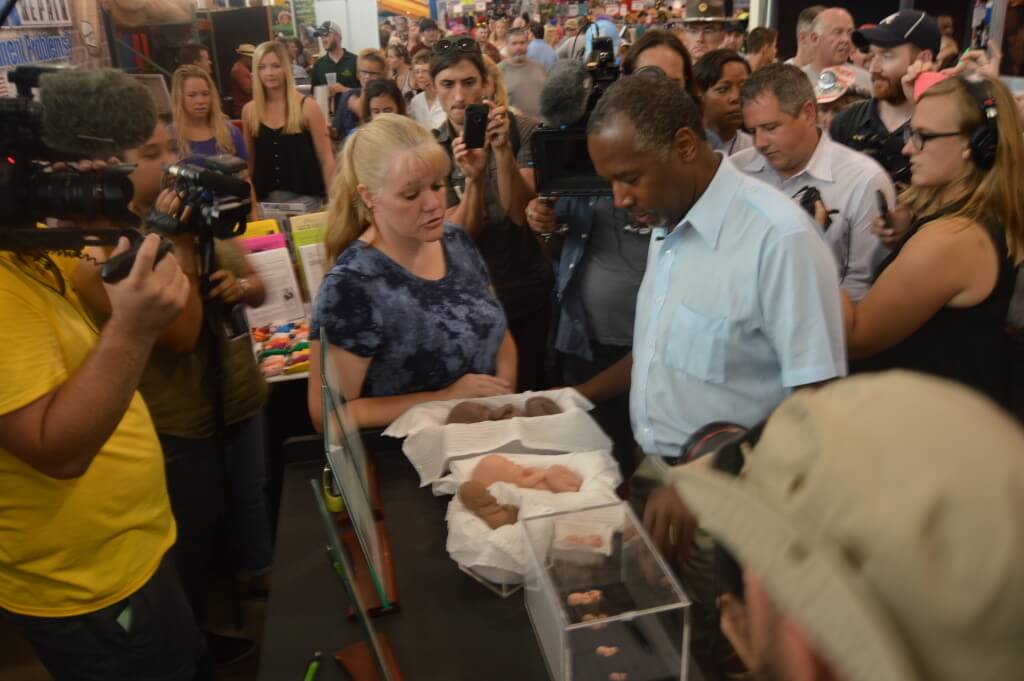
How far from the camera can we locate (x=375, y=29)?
8164 mm

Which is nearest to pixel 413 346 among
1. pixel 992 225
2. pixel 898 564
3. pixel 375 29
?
pixel 992 225

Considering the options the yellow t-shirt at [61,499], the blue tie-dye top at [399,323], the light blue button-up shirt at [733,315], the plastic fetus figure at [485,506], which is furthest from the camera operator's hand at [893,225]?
the yellow t-shirt at [61,499]

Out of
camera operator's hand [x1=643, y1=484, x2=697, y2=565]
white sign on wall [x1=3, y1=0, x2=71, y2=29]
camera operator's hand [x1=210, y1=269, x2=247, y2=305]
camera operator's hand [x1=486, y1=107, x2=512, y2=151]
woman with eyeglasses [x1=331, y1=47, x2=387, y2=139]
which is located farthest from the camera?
woman with eyeglasses [x1=331, y1=47, x2=387, y2=139]

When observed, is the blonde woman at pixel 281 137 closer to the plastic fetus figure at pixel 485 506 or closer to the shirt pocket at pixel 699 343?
Answer: the shirt pocket at pixel 699 343

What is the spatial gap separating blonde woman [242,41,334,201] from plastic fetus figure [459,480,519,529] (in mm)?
3055

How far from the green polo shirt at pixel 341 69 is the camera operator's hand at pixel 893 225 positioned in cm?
588

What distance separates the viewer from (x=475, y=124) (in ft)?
8.27

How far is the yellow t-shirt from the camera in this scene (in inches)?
46.0

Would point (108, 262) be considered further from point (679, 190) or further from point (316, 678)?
point (679, 190)

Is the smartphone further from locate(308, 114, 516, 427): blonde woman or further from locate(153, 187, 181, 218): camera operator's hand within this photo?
locate(153, 187, 181, 218): camera operator's hand

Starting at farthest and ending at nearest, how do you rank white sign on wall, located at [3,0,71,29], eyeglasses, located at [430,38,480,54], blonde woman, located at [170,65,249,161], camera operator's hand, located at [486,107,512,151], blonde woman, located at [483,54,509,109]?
blonde woman, located at [170,65,249,161] → blonde woman, located at [483,54,509,109] → eyeglasses, located at [430,38,480,54] → camera operator's hand, located at [486,107,512,151] → white sign on wall, located at [3,0,71,29]

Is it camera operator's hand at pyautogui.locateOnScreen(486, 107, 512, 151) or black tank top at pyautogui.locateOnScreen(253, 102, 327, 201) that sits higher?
camera operator's hand at pyautogui.locateOnScreen(486, 107, 512, 151)

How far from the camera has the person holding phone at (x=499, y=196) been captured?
2607mm

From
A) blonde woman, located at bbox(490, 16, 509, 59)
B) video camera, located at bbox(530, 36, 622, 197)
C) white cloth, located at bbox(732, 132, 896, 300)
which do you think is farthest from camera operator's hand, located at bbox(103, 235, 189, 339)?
blonde woman, located at bbox(490, 16, 509, 59)
